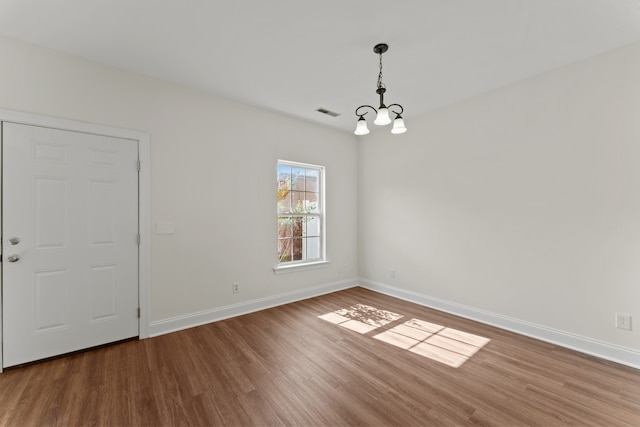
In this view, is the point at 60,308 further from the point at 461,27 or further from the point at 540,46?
the point at 540,46

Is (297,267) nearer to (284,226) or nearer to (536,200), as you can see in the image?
(284,226)

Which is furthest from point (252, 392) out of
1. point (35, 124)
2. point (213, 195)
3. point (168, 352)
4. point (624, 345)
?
point (624, 345)

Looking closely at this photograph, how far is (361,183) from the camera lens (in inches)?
191

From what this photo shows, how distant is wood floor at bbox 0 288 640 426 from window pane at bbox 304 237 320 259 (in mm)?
1603

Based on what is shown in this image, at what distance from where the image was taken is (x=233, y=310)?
3447 millimetres

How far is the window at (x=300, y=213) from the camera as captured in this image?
13.5 ft

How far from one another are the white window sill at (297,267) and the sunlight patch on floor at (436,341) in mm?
1588

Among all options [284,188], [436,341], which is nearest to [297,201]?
[284,188]

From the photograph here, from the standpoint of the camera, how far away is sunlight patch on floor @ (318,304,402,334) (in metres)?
3.16

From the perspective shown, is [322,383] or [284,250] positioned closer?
[322,383]

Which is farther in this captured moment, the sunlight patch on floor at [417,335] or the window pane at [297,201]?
the window pane at [297,201]

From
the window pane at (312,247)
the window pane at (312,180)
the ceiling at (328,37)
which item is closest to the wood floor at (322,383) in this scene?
the window pane at (312,247)

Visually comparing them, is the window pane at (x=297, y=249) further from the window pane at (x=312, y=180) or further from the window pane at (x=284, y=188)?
the window pane at (x=312, y=180)

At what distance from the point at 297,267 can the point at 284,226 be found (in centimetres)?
65
